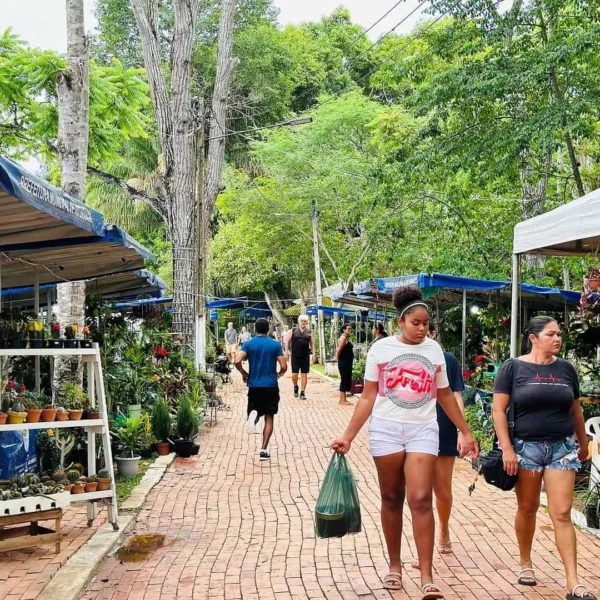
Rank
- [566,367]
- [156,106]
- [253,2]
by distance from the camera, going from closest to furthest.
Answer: [566,367] → [156,106] → [253,2]

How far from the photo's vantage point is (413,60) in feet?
43.5

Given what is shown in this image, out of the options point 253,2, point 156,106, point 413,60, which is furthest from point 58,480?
point 253,2

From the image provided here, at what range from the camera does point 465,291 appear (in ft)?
41.5

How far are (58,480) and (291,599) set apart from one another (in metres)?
2.29

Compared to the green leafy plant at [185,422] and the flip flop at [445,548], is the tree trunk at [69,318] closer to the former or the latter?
the green leafy plant at [185,422]

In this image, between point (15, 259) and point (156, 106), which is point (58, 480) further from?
point (156, 106)

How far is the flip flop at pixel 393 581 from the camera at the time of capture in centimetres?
478

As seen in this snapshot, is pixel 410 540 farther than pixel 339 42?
No

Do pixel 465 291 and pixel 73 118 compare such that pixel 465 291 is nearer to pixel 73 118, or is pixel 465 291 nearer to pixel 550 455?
pixel 73 118

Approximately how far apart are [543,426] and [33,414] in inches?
144

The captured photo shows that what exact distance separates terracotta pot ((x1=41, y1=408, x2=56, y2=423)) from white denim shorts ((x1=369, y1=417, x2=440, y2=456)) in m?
2.74

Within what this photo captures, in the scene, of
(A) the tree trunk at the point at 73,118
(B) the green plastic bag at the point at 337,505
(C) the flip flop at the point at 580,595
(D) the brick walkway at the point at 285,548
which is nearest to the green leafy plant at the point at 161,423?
(D) the brick walkway at the point at 285,548

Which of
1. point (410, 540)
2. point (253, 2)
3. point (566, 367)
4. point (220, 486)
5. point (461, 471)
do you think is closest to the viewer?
point (566, 367)

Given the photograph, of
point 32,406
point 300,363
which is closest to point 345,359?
point 300,363
